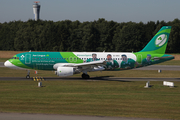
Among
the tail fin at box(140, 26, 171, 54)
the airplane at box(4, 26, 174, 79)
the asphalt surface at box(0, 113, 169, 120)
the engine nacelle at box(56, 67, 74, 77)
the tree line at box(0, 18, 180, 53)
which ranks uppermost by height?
the tree line at box(0, 18, 180, 53)

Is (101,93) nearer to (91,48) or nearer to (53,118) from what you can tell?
(53,118)

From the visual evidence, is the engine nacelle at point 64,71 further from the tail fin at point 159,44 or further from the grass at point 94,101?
the tail fin at point 159,44

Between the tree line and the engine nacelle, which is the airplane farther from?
the tree line

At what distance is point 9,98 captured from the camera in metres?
24.1

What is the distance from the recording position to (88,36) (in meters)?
121

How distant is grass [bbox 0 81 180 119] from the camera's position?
19125 millimetres

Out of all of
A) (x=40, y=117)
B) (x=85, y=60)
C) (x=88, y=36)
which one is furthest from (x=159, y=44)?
(x=88, y=36)

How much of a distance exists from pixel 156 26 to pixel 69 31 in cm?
4444

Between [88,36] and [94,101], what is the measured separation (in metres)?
98.8

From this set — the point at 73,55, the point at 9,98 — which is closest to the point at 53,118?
the point at 9,98

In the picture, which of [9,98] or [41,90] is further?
[41,90]

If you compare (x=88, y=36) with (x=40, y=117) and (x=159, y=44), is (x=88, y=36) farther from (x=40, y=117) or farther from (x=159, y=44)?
(x=40, y=117)

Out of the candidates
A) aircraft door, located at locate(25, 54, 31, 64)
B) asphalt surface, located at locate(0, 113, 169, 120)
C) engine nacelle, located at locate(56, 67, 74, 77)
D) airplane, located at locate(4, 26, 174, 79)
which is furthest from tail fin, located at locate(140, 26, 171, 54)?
asphalt surface, located at locate(0, 113, 169, 120)

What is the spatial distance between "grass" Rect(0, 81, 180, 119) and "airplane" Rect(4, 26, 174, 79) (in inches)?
318
